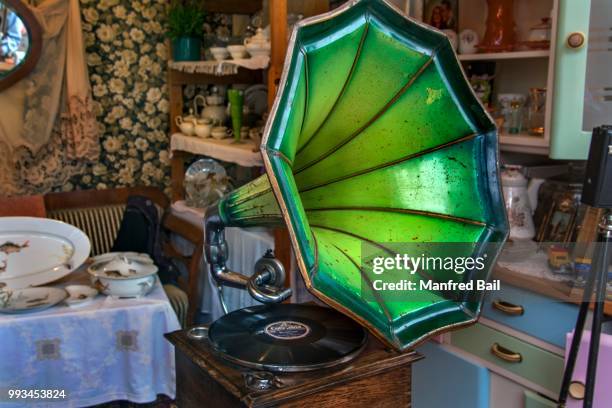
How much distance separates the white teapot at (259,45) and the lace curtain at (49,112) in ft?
3.76

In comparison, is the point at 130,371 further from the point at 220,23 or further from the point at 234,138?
the point at 220,23

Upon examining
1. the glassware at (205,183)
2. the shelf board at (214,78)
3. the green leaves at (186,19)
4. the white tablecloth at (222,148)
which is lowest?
the glassware at (205,183)

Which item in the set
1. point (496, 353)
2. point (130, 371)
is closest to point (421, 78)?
point (496, 353)

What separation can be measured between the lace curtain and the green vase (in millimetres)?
490

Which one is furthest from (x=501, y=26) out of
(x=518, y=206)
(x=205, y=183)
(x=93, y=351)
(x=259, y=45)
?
(x=93, y=351)

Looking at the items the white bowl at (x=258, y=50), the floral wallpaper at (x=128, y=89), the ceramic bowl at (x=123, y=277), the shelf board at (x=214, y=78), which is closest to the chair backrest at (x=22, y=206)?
the floral wallpaper at (x=128, y=89)

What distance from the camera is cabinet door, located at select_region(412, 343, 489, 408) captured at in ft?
6.22

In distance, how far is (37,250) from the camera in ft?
8.14

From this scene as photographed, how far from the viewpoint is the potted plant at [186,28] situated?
3.30 m

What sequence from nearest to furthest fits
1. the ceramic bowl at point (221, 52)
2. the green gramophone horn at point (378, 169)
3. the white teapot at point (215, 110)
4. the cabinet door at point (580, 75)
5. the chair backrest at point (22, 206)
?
1. the green gramophone horn at point (378, 169)
2. the cabinet door at point (580, 75)
3. the chair backrest at point (22, 206)
4. the ceramic bowl at point (221, 52)
5. the white teapot at point (215, 110)

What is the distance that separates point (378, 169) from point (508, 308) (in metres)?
0.67

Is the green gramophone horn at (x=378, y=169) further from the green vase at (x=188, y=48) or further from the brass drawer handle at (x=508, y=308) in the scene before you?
the green vase at (x=188, y=48)

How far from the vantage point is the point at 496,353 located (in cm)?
182

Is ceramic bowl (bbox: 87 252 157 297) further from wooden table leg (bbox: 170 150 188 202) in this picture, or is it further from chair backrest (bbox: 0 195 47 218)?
wooden table leg (bbox: 170 150 188 202)
